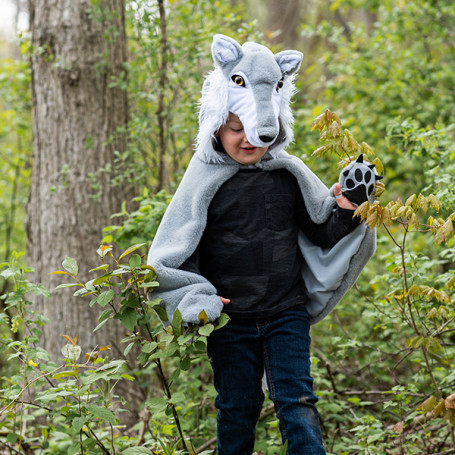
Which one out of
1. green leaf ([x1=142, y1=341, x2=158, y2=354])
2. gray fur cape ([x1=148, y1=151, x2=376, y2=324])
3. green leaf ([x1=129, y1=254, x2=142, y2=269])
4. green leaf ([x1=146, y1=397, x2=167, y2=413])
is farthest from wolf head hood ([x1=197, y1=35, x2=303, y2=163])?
green leaf ([x1=146, y1=397, x2=167, y2=413])

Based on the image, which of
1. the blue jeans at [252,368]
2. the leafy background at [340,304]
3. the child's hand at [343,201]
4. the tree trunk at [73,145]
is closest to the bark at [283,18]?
the leafy background at [340,304]

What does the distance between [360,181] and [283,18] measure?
8.99m

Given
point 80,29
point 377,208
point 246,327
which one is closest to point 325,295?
point 246,327

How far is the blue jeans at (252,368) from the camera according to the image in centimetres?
251

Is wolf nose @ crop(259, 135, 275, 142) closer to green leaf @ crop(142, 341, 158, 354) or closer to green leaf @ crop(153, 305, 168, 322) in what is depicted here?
green leaf @ crop(153, 305, 168, 322)

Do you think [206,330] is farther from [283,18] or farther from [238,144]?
[283,18]

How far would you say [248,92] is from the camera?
2506 millimetres

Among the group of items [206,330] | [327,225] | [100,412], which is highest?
[327,225]

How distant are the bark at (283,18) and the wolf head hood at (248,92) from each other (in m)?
7.63

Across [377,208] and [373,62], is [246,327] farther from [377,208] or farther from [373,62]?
[373,62]

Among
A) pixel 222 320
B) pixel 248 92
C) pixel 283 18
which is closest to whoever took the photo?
pixel 222 320

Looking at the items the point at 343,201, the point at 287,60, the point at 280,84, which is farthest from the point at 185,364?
the point at 287,60

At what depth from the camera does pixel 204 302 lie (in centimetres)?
240

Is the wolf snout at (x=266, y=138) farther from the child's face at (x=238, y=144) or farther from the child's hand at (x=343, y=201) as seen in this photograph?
the child's hand at (x=343, y=201)
